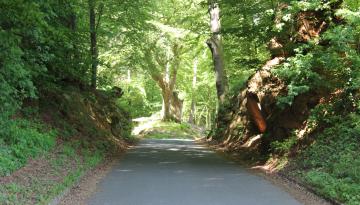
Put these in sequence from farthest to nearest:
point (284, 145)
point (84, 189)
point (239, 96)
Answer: point (239, 96) → point (284, 145) → point (84, 189)

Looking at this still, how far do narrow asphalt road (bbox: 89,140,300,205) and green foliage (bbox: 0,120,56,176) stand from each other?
6.72 feet

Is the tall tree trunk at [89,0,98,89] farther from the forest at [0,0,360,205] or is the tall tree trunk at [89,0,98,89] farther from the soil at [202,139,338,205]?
the soil at [202,139,338,205]

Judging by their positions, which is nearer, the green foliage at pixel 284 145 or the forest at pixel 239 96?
the forest at pixel 239 96

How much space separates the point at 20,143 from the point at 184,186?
456cm

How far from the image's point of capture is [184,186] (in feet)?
35.4

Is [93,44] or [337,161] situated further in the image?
[93,44]

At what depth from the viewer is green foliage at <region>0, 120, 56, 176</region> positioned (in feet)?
32.9

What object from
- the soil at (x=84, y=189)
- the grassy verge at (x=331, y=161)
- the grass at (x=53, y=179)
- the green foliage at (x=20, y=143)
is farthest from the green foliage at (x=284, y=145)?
the green foliage at (x=20, y=143)

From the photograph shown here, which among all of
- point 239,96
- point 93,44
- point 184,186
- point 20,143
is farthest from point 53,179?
point 239,96

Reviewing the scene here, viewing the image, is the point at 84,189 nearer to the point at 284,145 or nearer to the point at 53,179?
the point at 53,179

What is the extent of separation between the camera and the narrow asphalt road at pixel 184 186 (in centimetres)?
911

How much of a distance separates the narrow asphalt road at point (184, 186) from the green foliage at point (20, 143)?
205 cm

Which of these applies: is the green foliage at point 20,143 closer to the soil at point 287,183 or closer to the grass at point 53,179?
the grass at point 53,179

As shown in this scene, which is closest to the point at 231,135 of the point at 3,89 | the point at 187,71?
the point at 3,89
